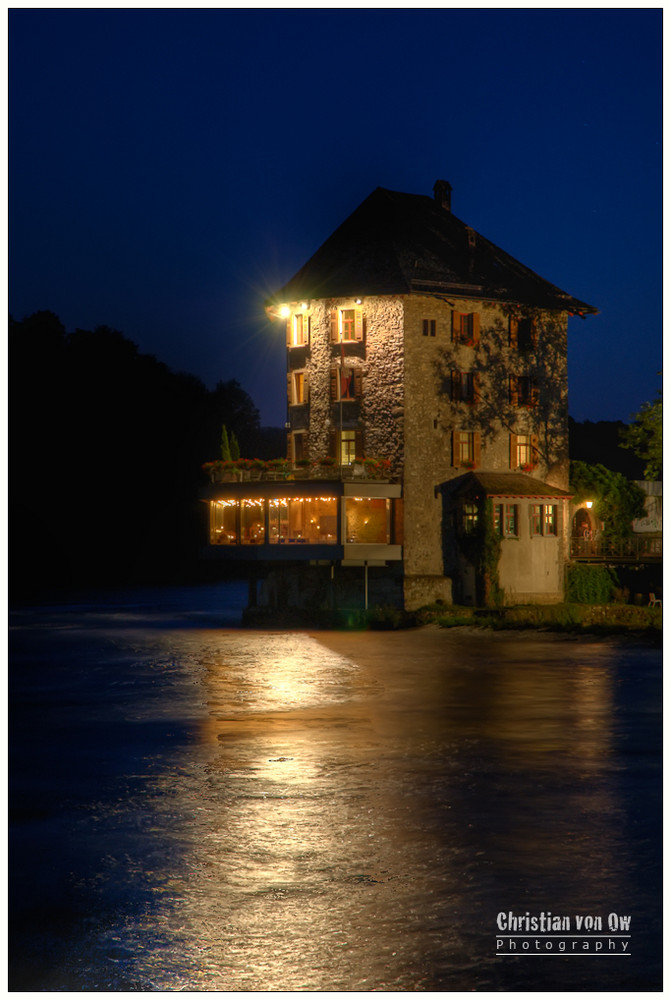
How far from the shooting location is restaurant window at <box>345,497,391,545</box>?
49812 mm

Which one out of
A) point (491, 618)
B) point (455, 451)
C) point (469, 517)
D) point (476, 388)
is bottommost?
point (491, 618)

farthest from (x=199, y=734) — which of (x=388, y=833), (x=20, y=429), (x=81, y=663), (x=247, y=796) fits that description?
(x=20, y=429)

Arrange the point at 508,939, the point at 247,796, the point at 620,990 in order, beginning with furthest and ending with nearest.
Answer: the point at 247,796, the point at 508,939, the point at 620,990

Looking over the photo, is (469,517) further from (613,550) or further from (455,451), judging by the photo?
(613,550)

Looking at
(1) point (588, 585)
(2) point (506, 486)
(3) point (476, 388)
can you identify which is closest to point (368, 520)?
(2) point (506, 486)

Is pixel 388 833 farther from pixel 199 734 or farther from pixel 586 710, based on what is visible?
pixel 586 710

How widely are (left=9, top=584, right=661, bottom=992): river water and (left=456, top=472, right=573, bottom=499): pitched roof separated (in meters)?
20.5

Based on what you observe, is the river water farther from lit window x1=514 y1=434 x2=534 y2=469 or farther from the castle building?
lit window x1=514 y1=434 x2=534 y2=469

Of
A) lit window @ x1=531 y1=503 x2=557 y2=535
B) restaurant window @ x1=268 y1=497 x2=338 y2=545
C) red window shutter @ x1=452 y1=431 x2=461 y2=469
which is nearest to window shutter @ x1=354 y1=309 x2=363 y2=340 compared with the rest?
red window shutter @ x1=452 y1=431 x2=461 y2=469

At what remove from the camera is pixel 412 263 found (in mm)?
51594

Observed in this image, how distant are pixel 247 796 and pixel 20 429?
7648cm

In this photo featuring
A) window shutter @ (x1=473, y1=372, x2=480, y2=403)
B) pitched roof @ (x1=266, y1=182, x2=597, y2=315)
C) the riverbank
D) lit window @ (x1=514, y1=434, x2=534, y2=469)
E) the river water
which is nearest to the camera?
the river water

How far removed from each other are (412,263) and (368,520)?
35.0 feet

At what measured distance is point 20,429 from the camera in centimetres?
8894
